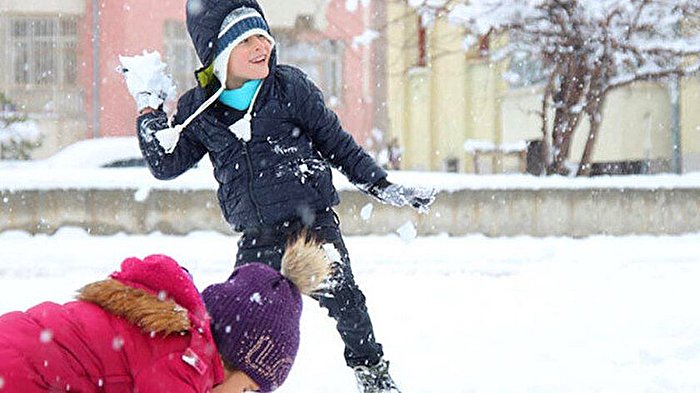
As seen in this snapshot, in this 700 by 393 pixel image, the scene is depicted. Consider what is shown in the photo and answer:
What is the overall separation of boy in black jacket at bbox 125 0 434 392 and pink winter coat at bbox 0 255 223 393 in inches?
57.1

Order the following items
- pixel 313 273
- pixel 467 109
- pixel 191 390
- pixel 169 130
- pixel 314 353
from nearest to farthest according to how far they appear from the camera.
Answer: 1. pixel 191 390
2. pixel 313 273
3. pixel 169 130
4. pixel 314 353
5. pixel 467 109

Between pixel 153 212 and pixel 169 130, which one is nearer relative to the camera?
pixel 169 130

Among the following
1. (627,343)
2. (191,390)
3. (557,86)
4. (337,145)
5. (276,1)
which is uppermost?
(276,1)

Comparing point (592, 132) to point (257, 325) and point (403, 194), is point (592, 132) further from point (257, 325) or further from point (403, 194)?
point (257, 325)

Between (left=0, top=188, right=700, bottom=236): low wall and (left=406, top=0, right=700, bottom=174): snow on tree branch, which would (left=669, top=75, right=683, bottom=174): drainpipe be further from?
(left=0, top=188, right=700, bottom=236): low wall

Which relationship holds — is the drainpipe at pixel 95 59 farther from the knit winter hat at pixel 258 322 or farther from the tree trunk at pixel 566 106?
the knit winter hat at pixel 258 322

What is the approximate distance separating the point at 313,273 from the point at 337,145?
1.53 m

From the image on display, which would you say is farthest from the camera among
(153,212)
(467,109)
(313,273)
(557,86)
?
(467,109)

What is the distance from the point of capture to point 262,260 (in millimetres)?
3965

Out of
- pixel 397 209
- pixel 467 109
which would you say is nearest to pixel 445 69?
pixel 467 109

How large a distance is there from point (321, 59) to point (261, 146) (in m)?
18.0

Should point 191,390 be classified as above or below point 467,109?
below

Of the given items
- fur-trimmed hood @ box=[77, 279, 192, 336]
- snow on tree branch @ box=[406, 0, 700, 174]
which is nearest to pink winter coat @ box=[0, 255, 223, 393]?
fur-trimmed hood @ box=[77, 279, 192, 336]

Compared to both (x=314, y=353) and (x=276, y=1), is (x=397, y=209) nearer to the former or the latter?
(x=314, y=353)
